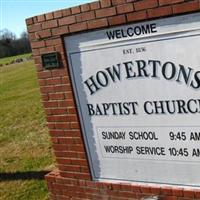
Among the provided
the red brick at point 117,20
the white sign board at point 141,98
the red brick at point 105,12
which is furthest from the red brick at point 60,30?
the red brick at point 117,20

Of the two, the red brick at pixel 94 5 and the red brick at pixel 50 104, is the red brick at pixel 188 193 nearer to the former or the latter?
the red brick at pixel 50 104

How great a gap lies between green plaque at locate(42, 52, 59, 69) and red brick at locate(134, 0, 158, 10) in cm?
116

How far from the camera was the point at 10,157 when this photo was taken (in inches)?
395

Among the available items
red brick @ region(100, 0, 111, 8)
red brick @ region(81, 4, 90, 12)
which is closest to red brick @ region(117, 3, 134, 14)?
red brick @ region(100, 0, 111, 8)

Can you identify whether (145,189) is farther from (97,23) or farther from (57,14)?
(57,14)

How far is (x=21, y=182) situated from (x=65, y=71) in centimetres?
337

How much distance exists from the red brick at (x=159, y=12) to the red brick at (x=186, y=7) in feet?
0.18

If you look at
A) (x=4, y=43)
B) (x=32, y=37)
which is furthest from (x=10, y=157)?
(x=4, y=43)

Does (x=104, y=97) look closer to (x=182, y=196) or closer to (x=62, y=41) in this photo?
(x=62, y=41)

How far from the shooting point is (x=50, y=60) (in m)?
5.58

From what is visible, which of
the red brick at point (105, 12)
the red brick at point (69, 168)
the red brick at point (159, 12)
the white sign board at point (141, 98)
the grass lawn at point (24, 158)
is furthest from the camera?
the grass lawn at point (24, 158)

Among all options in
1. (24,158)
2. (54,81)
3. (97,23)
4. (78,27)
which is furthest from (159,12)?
(24,158)

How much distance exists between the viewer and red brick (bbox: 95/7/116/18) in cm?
494

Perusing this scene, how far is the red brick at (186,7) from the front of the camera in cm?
442
